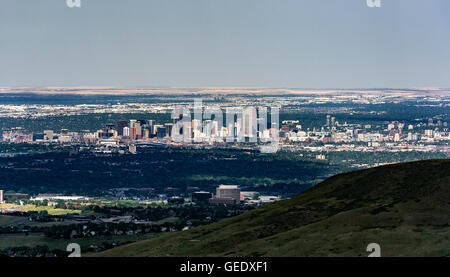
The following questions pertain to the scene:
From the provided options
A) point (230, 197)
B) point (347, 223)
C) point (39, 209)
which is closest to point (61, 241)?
point (347, 223)

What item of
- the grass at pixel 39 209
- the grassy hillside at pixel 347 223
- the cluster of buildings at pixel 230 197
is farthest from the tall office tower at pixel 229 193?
the grassy hillside at pixel 347 223

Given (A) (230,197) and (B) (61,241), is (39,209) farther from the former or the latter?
(B) (61,241)

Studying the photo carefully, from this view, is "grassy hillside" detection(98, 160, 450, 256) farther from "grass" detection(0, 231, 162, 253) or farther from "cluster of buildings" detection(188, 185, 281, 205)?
"cluster of buildings" detection(188, 185, 281, 205)

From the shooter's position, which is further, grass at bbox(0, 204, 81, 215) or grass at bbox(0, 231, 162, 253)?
grass at bbox(0, 204, 81, 215)

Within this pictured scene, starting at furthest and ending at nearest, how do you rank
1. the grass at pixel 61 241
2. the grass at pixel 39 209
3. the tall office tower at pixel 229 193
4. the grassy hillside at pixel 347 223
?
the tall office tower at pixel 229 193 < the grass at pixel 39 209 < the grass at pixel 61 241 < the grassy hillside at pixel 347 223

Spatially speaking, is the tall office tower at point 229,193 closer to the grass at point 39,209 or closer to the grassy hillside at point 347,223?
the grass at point 39,209

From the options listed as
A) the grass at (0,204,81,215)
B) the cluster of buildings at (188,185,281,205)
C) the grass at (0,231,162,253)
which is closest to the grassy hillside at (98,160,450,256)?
the grass at (0,231,162,253)
